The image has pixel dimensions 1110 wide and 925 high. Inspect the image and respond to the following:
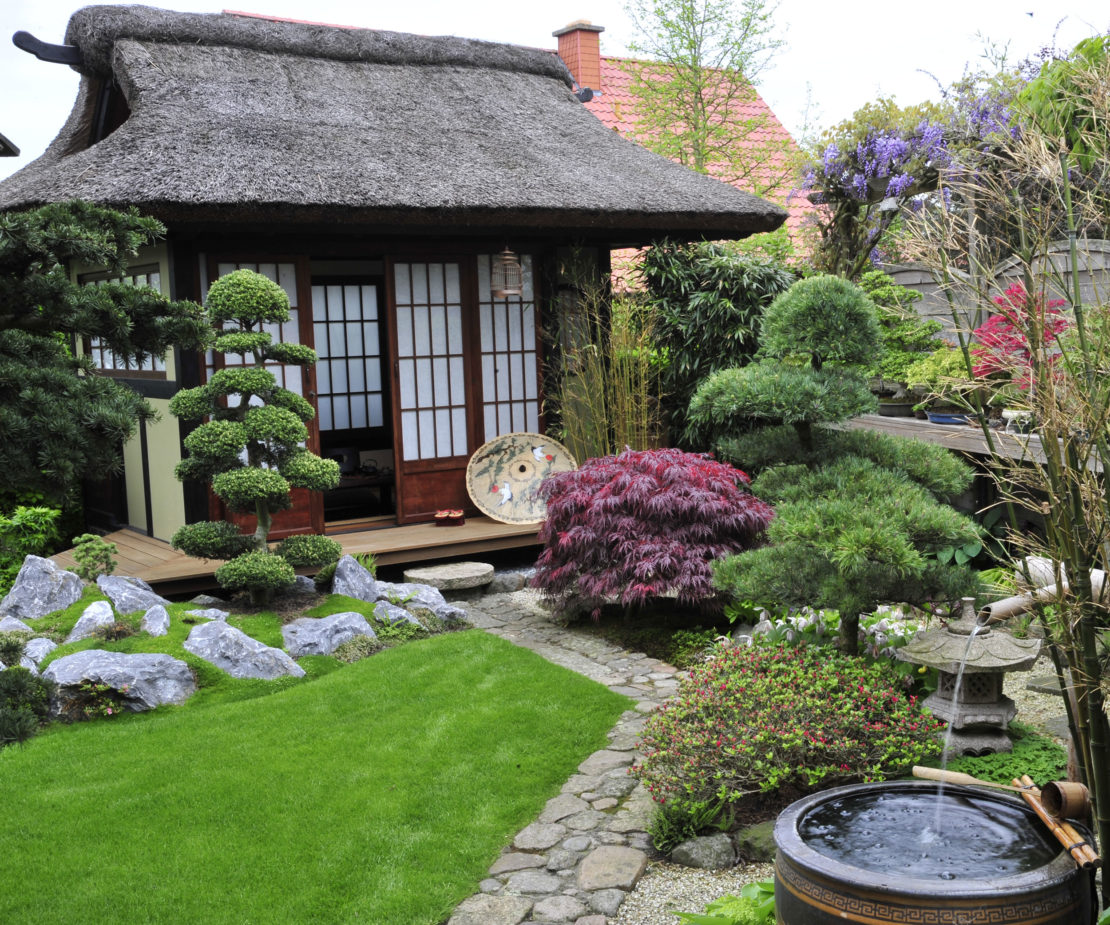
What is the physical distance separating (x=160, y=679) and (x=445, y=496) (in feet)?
11.7

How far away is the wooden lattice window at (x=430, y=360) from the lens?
27.7 ft

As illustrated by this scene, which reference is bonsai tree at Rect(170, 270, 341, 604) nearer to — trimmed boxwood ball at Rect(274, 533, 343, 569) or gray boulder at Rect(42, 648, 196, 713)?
trimmed boxwood ball at Rect(274, 533, 343, 569)

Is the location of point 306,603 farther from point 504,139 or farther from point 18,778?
point 504,139

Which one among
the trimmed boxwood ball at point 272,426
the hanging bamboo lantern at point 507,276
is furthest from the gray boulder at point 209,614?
the hanging bamboo lantern at point 507,276

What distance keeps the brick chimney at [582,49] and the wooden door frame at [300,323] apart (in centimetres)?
990

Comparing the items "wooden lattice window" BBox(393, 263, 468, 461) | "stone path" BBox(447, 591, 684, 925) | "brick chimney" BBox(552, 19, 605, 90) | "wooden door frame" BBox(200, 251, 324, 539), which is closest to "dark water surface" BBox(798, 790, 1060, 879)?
"stone path" BBox(447, 591, 684, 925)

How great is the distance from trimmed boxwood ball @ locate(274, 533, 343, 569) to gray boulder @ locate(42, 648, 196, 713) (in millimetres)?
1219

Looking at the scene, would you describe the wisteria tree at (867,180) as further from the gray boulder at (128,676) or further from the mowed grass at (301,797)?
the gray boulder at (128,676)

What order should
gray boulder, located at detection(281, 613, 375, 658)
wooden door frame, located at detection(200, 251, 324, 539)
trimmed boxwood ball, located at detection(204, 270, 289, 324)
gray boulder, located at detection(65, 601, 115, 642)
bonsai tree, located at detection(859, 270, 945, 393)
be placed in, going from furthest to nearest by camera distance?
1. bonsai tree, located at detection(859, 270, 945, 393)
2. wooden door frame, located at detection(200, 251, 324, 539)
3. trimmed boxwood ball, located at detection(204, 270, 289, 324)
4. gray boulder, located at detection(281, 613, 375, 658)
5. gray boulder, located at detection(65, 601, 115, 642)

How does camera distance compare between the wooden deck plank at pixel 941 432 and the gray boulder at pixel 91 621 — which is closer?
the gray boulder at pixel 91 621

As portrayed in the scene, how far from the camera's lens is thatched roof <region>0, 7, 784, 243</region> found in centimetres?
704

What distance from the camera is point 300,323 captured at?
26.3 feet

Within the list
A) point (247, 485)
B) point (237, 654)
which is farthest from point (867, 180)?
point (237, 654)

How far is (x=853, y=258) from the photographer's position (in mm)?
11297
